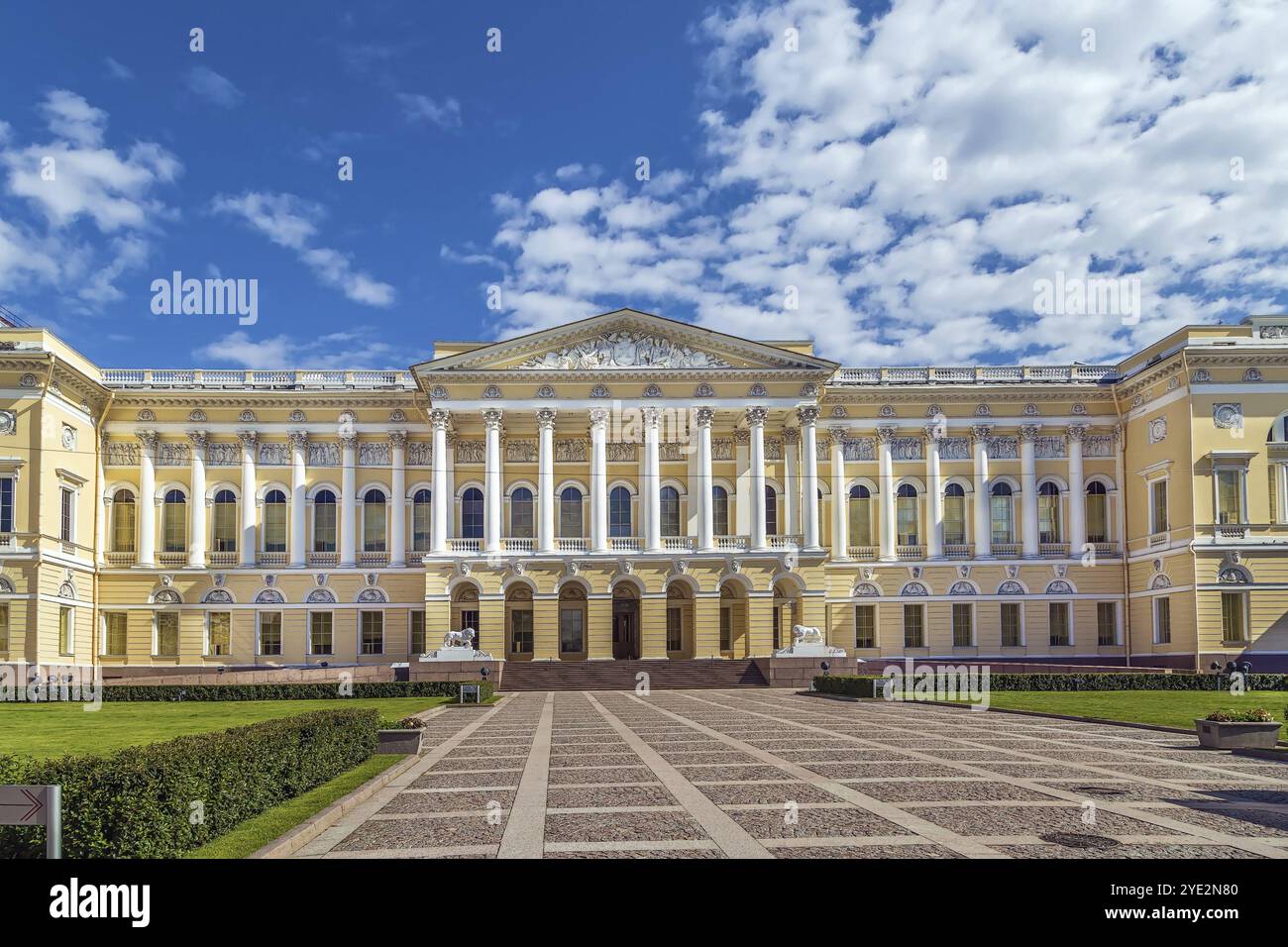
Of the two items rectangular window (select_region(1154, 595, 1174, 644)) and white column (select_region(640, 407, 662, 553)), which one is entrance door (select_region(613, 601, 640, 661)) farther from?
rectangular window (select_region(1154, 595, 1174, 644))

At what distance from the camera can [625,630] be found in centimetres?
5369

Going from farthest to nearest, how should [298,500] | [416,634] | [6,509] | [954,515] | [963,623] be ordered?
[954,515] < [963,623] < [298,500] < [416,634] < [6,509]

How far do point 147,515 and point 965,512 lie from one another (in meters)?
38.7

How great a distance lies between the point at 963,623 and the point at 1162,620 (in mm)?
8702

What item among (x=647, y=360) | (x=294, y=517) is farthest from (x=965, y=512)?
(x=294, y=517)

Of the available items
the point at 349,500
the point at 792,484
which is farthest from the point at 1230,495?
the point at 349,500

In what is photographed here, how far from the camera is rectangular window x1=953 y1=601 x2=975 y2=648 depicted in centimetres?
5375

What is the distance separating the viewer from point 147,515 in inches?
2064

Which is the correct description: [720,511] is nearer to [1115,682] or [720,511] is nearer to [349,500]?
Answer: [349,500]

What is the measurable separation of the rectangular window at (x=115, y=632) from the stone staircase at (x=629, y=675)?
1854 cm

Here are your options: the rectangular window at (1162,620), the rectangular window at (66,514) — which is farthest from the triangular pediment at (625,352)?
the rectangular window at (1162,620)

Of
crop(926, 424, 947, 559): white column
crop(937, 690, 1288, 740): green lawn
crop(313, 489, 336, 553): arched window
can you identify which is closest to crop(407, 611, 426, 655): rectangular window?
crop(313, 489, 336, 553): arched window

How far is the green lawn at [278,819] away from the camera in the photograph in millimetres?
10398

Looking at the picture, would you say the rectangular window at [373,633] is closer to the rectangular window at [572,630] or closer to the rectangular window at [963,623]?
the rectangular window at [572,630]
